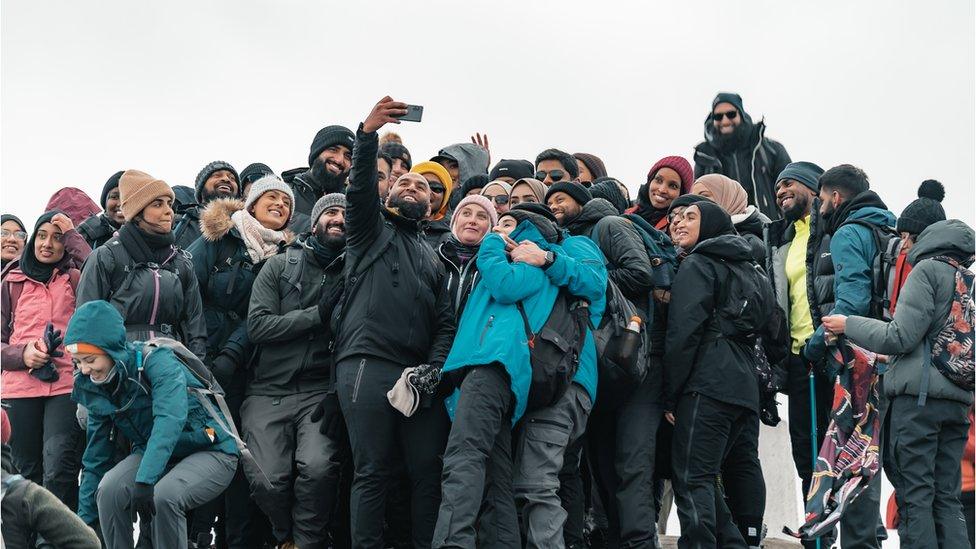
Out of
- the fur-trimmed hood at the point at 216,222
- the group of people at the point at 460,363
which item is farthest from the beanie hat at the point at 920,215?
the fur-trimmed hood at the point at 216,222

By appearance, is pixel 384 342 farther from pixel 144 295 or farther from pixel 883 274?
pixel 883 274

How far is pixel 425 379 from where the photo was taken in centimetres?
882

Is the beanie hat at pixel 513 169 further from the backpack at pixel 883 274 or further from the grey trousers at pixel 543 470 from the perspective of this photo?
the grey trousers at pixel 543 470

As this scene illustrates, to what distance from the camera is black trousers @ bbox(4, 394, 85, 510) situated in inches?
387

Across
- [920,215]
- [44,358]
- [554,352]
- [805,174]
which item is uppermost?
[805,174]

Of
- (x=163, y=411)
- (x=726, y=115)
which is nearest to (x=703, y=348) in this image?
(x=163, y=411)

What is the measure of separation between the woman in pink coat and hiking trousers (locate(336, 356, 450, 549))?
7.91 feet

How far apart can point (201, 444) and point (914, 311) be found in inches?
197

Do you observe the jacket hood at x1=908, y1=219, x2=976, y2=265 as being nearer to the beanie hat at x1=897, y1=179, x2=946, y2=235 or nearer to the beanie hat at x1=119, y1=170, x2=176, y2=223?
the beanie hat at x1=897, y1=179, x2=946, y2=235

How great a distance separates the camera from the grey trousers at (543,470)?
8.60m

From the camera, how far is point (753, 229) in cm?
1070

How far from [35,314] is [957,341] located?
695cm

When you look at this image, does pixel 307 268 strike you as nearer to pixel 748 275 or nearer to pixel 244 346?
pixel 244 346

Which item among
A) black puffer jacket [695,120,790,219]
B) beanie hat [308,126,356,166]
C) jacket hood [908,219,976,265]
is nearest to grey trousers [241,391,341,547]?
beanie hat [308,126,356,166]
